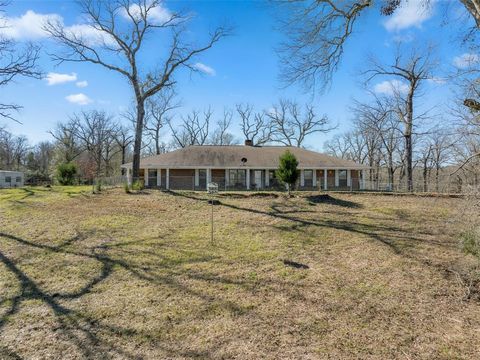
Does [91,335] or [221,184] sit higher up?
[221,184]

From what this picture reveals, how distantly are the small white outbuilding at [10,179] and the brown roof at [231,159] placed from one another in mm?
16782

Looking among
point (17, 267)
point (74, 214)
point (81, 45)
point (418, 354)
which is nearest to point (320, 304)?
point (418, 354)

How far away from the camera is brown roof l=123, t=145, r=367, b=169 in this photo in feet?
83.1

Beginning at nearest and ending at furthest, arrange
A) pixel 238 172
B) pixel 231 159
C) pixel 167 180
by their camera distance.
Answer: pixel 167 180 < pixel 238 172 < pixel 231 159

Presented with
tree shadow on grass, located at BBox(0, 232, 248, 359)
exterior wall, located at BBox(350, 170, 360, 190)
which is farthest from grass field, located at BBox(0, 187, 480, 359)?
exterior wall, located at BBox(350, 170, 360, 190)

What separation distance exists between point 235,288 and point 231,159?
20.8 metres

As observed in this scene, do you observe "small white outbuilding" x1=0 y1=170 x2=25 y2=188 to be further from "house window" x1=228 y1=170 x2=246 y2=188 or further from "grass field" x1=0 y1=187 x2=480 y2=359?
"grass field" x1=0 y1=187 x2=480 y2=359

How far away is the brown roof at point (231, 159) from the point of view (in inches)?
998

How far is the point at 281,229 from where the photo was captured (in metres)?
9.98

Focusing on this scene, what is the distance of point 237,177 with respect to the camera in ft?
85.5

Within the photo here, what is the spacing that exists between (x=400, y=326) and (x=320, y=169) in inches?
855

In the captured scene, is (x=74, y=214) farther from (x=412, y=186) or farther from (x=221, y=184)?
(x=412, y=186)

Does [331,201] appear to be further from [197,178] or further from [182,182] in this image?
[182,182]

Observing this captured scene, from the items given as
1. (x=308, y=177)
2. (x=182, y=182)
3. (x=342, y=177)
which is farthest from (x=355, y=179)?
(x=182, y=182)
